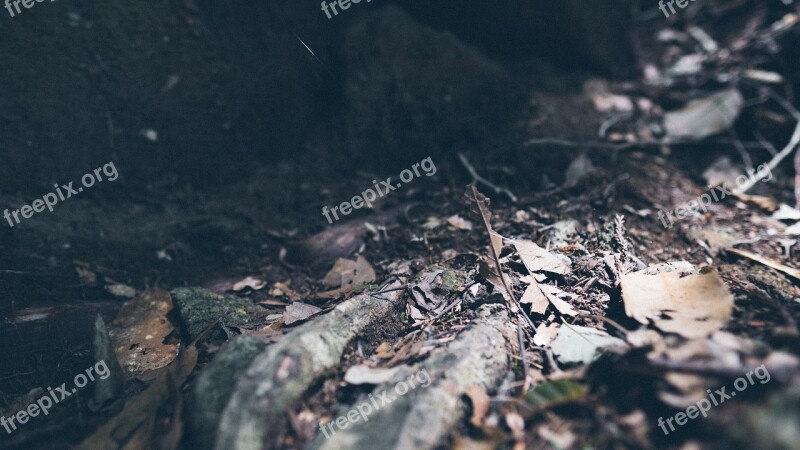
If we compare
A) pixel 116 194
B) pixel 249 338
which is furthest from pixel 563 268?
pixel 116 194

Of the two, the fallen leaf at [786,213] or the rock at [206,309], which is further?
the fallen leaf at [786,213]

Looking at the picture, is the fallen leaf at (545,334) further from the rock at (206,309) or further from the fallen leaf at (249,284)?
the fallen leaf at (249,284)

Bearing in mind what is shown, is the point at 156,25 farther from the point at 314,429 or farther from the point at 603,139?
the point at 603,139

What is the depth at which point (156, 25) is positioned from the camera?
9.48 feet

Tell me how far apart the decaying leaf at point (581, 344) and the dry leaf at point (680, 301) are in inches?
5.9

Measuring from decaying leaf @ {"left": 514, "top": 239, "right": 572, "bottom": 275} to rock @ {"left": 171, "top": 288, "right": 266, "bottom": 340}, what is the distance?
1366 millimetres

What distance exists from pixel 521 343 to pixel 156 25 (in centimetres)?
307

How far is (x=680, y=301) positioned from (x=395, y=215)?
66.7 inches

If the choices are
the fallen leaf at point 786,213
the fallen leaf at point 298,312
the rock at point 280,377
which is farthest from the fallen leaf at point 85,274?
the fallen leaf at point 786,213

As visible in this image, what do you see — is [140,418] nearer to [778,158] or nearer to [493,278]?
[493,278]

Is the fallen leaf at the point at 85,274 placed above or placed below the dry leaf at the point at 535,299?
above

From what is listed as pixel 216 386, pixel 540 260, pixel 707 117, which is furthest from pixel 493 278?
pixel 707 117

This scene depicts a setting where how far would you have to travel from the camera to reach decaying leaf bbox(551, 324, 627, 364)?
5.24ft

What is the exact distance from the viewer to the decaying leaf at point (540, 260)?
2.04 meters
